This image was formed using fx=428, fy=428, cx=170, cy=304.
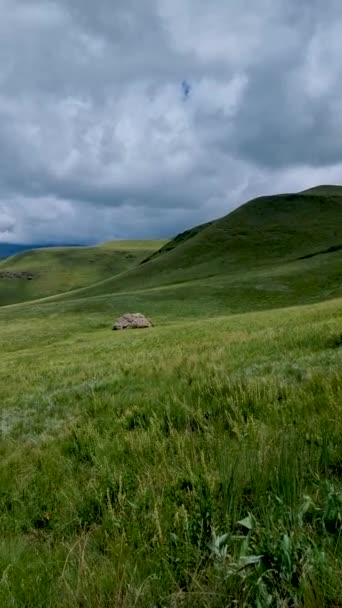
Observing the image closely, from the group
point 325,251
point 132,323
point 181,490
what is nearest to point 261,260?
point 325,251

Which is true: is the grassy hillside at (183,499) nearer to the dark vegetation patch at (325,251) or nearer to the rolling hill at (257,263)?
the rolling hill at (257,263)

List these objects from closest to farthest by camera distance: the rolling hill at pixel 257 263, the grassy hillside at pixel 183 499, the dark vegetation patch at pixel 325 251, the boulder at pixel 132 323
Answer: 1. the grassy hillside at pixel 183 499
2. the boulder at pixel 132 323
3. the rolling hill at pixel 257 263
4. the dark vegetation patch at pixel 325 251

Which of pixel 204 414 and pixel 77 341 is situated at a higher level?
pixel 204 414

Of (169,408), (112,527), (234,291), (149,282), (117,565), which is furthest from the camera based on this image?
(149,282)

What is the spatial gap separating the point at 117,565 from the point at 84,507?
1.37 m

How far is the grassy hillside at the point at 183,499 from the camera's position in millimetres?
2789

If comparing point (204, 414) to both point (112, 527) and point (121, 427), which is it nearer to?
point (121, 427)

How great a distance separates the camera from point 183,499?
397 cm

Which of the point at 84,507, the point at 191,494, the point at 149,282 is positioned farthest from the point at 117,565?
the point at 149,282

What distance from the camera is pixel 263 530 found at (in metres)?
3.04

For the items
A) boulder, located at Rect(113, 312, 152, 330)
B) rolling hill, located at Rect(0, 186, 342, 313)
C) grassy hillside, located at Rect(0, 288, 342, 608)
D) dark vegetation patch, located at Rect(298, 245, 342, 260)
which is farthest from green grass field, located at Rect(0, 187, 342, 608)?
dark vegetation patch, located at Rect(298, 245, 342, 260)

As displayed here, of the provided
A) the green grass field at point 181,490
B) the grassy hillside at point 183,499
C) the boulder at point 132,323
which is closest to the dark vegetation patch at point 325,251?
the boulder at point 132,323

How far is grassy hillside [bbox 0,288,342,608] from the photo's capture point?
9.15ft

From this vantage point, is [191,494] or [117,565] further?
[191,494]
